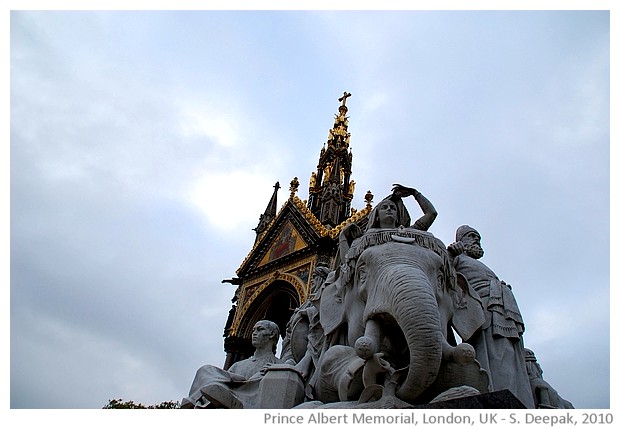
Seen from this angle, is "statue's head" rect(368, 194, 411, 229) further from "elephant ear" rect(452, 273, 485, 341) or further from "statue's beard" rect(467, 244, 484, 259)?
"elephant ear" rect(452, 273, 485, 341)

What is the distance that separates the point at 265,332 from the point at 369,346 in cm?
205

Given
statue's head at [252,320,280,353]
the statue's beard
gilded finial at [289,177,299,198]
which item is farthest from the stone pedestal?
gilded finial at [289,177,299,198]

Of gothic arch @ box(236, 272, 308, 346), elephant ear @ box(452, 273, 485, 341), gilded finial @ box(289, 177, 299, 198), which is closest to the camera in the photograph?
elephant ear @ box(452, 273, 485, 341)

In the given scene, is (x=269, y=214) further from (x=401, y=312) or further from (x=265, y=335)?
(x=401, y=312)

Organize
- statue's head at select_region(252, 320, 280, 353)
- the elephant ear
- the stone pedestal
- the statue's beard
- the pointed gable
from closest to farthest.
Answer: the stone pedestal < the elephant ear < the statue's beard < statue's head at select_region(252, 320, 280, 353) < the pointed gable

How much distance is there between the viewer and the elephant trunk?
307 cm

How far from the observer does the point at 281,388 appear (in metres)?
3.65

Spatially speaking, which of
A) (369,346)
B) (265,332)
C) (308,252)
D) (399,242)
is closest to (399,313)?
(369,346)

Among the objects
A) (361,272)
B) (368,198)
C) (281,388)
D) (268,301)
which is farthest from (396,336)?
(268,301)

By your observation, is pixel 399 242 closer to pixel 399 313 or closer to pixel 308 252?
pixel 399 313

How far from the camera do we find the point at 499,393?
9.21 feet

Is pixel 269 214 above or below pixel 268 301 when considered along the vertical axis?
above

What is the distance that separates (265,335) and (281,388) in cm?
132

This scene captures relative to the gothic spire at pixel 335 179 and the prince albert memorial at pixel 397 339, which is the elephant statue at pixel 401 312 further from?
the gothic spire at pixel 335 179
